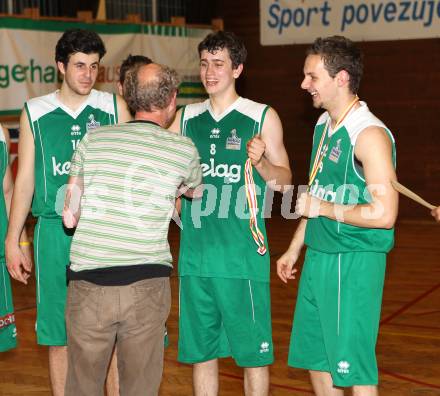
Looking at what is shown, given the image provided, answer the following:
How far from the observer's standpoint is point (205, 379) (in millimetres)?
3969

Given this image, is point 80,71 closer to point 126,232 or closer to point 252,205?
point 252,205

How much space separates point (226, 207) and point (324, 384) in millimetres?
905

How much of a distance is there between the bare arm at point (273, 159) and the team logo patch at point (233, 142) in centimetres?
11

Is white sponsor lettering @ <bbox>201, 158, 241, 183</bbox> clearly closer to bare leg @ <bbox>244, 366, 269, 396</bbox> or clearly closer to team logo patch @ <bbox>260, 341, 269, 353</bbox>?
team logo patch @ <bbox>260, 341, 269, 353</bbox>

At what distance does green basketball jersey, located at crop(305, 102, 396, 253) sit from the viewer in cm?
330

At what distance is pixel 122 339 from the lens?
2979 mm

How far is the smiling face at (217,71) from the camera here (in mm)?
3863

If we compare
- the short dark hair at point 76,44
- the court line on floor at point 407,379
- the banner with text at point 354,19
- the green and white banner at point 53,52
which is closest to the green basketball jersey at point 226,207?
the short dark hair at point 76,44

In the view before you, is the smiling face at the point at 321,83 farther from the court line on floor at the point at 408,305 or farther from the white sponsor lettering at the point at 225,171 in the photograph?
the court line on floor at the point at 408,305

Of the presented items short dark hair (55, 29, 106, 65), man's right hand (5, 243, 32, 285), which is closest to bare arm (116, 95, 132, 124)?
short dark hair (55, 29, 106, 65)

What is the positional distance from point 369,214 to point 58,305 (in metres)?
1.61

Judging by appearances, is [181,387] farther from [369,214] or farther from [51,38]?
[51,38]

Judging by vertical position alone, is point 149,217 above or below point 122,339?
above

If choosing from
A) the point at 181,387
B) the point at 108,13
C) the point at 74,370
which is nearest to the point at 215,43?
the point at 74,370
